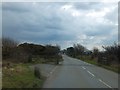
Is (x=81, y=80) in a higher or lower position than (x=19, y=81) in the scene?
lower

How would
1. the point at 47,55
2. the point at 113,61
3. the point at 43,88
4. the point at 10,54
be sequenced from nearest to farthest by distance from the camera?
the point at 43,88 < the point at 10,54 < the point at 113,61 < the point at 47,55

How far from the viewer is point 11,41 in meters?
65.2

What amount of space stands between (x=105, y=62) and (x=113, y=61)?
3393 millimetres

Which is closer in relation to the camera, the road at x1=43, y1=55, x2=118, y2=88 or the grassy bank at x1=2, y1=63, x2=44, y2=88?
the grassy bank at x1=2, y1=63, x2=44, y2=88

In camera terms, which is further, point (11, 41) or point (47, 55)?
point (47, 55)

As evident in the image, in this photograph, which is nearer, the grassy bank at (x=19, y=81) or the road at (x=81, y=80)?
the grassy bank at (x=19, y=81)

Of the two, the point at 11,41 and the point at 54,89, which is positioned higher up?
the point at 11,41

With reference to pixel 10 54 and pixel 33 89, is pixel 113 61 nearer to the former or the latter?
pixel 10 54

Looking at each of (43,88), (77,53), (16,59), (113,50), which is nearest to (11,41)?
(16,59)

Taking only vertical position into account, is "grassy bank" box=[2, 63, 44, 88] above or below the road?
above

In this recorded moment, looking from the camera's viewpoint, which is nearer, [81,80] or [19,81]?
[19,81]

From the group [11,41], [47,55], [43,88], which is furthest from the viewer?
[47,55]

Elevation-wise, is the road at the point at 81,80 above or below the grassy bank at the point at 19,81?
below

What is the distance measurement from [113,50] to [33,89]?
39368 mm
